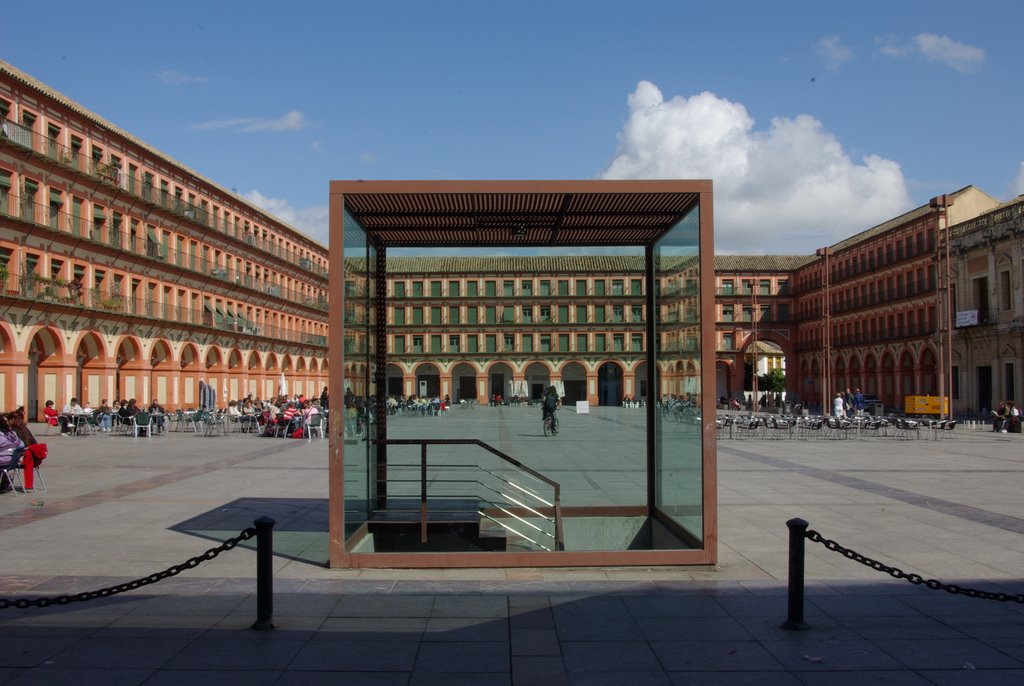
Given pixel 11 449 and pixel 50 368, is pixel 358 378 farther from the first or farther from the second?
pixel 50 368

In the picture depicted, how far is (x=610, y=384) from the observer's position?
71.7m

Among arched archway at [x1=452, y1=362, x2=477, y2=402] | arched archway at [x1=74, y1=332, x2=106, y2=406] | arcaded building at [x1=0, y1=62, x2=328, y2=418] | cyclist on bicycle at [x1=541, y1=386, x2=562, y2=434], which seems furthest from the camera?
arched archway at [x1=452, y1=362, x2=477, y2=402]

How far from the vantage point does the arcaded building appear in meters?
33.7

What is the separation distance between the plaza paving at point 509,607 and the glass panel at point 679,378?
1.24 ft

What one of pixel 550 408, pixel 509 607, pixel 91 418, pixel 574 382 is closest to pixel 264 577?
pixel 509 607

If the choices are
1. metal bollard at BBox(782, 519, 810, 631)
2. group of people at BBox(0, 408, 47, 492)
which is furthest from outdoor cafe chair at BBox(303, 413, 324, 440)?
metal bollard at BBox(782, 519, 810, 631)

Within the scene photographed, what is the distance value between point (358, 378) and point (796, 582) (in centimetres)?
432

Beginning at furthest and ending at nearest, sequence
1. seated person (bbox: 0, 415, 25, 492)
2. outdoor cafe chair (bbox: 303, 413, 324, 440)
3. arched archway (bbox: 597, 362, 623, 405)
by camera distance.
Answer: arched archway (bbox: 597, 362, 623, 405), outdoor cafe chair (bbox: 303, 413, 324, 440), seated person (bbox: 0, 415, 25, 492)

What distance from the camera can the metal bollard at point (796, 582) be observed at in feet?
19.1

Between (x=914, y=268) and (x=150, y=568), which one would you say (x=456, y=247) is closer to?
(x=150, y=568)

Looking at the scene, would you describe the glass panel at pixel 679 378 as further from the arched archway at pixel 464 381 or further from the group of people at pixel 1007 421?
the arched archway at pixel 464 381

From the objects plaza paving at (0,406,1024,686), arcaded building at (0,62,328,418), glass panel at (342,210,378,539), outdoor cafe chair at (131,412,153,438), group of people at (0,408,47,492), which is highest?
arcaded building at (0,62,328,418)

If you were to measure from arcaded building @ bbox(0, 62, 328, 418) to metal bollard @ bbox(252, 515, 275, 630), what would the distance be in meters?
31.1

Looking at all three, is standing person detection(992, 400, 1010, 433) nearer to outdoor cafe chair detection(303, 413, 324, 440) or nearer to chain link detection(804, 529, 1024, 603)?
outdoor cafe chair detection(303, 413, 324, 440)
